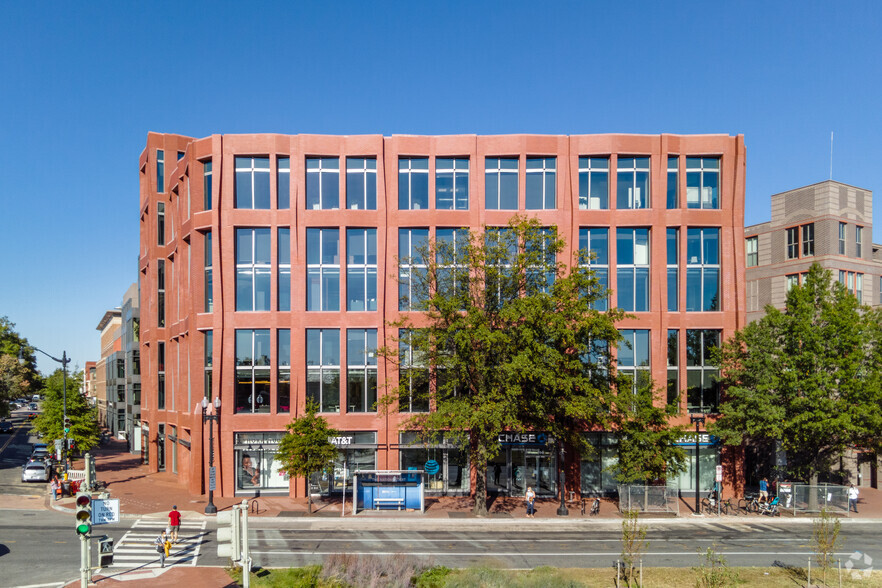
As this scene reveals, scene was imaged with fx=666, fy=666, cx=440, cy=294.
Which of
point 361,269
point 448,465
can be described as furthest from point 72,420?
point 448,465

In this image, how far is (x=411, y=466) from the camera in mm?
41000

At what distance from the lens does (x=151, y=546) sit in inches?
1112

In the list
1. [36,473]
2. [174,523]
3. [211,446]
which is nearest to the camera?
[174,523]

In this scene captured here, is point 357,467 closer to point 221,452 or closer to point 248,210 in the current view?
point 221,452

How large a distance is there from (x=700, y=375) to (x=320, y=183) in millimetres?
26420

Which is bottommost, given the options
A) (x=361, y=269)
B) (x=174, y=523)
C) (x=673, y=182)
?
(x=174, y=523)

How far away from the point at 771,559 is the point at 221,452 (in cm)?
2960

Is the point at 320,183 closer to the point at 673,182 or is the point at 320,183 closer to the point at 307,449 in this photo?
the point at 307,449

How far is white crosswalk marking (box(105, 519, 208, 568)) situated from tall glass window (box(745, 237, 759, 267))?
1781 inches

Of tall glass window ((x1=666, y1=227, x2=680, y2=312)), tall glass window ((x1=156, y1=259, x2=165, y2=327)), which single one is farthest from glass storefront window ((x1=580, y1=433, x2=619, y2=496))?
tall glass window ((x1=156, y1=259, x2=165, y2=327))

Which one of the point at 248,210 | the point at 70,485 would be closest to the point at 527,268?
the point at 248,210

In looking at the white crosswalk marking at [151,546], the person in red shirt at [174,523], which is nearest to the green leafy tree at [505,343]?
the white crosswalk marking at [151,546]

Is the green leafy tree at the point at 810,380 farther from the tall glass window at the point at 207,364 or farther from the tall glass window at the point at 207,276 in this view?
the tall glass window at the point at 207,276

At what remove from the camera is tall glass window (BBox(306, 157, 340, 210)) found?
1639 inches
